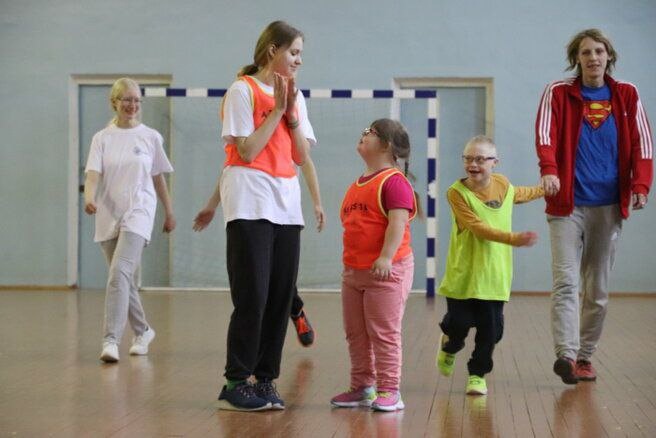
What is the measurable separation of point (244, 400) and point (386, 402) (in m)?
0.54

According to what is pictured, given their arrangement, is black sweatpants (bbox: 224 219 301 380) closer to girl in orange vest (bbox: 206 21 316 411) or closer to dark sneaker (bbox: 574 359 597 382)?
girl in orange vest (bbox: 206 21 316 411)

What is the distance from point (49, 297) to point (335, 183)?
3039 millimetres

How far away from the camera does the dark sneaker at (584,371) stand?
5043 mm

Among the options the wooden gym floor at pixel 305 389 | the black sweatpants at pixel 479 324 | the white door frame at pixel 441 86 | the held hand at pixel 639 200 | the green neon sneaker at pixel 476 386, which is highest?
the white door frame at pixel 441 86

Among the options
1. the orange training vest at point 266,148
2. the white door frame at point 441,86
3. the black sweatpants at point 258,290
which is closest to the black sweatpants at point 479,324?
the black sweatpants at point 258,290

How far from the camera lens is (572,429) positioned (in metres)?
3.85

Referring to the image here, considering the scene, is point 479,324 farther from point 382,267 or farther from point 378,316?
point 382,267

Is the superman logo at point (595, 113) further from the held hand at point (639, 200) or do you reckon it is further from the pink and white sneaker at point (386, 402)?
the pink and white sneaker at point (386, 402)

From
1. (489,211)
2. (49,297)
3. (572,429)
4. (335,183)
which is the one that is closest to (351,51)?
(335,183)

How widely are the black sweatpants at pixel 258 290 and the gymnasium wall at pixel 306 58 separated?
684cm

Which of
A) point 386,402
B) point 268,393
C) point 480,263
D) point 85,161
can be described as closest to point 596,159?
point 480,263

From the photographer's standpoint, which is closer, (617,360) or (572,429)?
(572,429)

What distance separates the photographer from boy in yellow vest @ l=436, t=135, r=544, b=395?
15.1 ft

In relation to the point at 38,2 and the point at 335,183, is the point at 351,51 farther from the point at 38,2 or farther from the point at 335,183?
the point at 38,2
